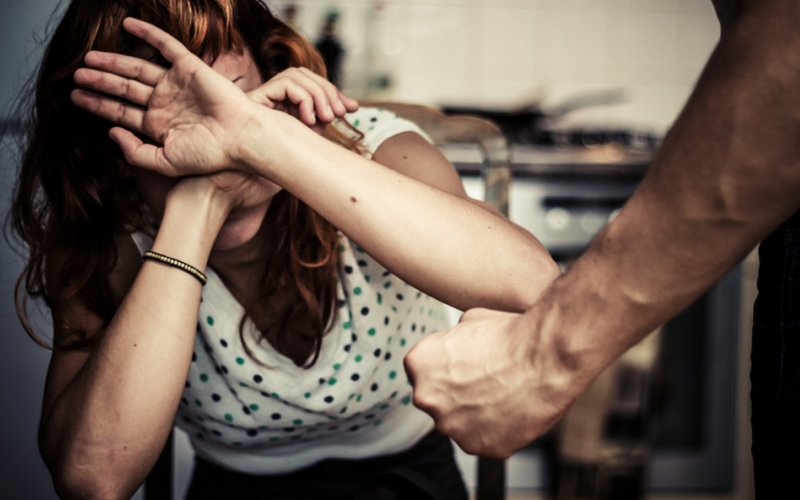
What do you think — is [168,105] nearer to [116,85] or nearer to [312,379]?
[116,85]

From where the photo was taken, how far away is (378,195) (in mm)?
623

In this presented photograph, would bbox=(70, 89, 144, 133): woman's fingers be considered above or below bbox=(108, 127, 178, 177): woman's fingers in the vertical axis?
above

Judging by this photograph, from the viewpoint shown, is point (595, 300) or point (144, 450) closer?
point (595, 300)

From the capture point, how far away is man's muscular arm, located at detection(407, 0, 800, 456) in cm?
38

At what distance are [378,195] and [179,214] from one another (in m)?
0.21

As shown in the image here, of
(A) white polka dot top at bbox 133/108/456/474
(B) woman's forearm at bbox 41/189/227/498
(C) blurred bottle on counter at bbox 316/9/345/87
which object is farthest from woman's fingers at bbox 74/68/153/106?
(C) blurred bottle on counter at bbox 316/9/345/87

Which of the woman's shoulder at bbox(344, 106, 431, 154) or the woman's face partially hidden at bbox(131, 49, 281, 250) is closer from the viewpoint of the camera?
the woman's face partially hidden at bbox(131, 49, 281, 250)

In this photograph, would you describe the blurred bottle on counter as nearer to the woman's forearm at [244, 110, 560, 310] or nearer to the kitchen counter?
the kitchen counter

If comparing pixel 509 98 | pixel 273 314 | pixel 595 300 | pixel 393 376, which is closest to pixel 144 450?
pixel 273 314

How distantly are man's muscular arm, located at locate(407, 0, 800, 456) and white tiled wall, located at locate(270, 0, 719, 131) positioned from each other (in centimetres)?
199

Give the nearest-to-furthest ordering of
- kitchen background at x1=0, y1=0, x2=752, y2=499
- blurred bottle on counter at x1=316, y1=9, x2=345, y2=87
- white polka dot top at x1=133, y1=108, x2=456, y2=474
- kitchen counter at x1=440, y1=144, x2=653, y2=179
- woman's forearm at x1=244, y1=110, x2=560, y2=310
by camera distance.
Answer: woman's forearm at x1=244, y1=110, x2=560, y2=310, white polka dot top at x1=133, y1=108, x2=456, y2=474, kitchen counter at x1=440, y1=144, x2=653, y2=179, blurred bottle on counter at x1=316, y1=9, x2=345, y2=87, kitchen background at x1=0, y1=0, x2=752, y2=499

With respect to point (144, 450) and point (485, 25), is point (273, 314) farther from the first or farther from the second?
point (485, 25)

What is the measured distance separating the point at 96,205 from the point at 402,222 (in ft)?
1.29

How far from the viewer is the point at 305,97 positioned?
27.3 inches
